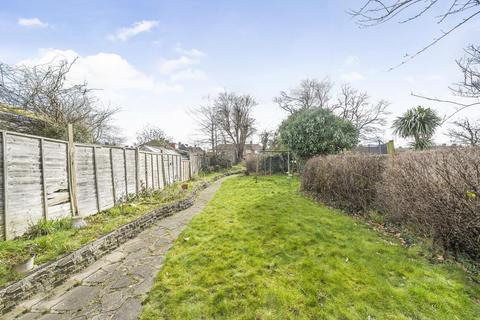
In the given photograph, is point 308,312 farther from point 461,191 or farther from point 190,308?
point 461,191

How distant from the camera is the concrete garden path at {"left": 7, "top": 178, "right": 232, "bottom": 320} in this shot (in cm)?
238

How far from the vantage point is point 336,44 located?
10.8ft

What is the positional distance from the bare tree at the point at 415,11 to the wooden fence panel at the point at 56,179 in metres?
5.67

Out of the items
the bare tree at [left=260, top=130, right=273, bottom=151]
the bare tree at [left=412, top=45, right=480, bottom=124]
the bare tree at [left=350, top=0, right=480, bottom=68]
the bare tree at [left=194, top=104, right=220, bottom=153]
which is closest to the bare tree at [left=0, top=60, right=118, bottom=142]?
the bare tree at [left=350, top=0, right=480, bottom=68]

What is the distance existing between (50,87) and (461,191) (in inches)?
420

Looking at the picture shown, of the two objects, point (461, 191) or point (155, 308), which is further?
point (461, 191)

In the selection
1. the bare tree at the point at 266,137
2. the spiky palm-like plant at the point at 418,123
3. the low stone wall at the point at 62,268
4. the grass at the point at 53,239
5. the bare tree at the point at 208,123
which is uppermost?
the bare tree at the point at 208,123

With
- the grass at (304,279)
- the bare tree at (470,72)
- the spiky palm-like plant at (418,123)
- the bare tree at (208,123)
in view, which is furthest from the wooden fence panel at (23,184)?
the bare tree at (208,123)

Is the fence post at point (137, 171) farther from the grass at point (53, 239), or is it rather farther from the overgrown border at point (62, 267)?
the overgrown border at point (62, 267)

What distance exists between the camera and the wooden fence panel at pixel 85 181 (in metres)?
4.96

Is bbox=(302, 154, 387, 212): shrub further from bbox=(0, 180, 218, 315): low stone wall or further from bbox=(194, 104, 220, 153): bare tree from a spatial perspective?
bbox=(194, 104, 220, 153): bare tree

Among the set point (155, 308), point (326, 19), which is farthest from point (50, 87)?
point (326, 19)

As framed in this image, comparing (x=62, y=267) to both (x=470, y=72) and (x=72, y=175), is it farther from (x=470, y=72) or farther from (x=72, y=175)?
(x=470, y=72)

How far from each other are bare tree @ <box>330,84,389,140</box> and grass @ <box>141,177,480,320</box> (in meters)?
24.1
